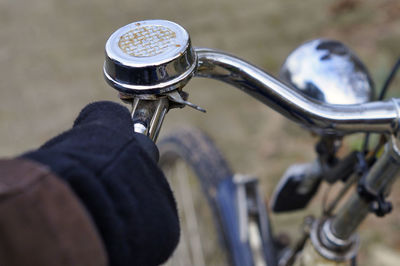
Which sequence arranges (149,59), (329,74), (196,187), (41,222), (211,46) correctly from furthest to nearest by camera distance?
(211,46)
(196,187)
(329,74)
(149,59)
(41,222)

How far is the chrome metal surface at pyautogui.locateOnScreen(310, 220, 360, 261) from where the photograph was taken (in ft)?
2.45

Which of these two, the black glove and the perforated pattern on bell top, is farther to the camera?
the perforated pattern on bell top

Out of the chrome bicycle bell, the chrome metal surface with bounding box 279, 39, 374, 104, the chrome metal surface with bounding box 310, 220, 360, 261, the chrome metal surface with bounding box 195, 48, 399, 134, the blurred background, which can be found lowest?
the blurred background

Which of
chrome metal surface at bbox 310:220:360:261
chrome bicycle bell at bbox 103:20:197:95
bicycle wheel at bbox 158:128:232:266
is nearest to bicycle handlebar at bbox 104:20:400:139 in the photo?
chrome bicycle bell at bbox 103:20:197:95

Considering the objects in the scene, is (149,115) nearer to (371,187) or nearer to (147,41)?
(147,41)

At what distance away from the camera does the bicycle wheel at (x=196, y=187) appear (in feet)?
4.08

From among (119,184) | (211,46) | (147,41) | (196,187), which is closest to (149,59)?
(147,41)

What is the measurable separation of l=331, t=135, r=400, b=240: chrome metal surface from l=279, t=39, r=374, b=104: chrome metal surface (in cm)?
9

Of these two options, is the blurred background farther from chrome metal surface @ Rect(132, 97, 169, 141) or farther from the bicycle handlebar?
chrome metal surface @ Rect(132, 97, 169, 141)

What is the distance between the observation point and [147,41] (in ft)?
1.63

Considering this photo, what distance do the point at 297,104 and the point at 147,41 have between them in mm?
196

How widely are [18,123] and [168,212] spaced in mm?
2076

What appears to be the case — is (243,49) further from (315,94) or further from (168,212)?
(168,212)

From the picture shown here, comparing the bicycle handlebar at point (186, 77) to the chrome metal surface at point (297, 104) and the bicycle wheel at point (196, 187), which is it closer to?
the chrome metal surface at point (297, 104)
